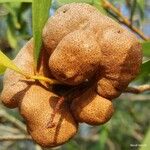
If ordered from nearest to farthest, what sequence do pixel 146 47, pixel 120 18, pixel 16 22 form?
pixel 146 47
pixel 120 18
pixel 16 22

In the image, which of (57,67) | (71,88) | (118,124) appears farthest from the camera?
(118,124)

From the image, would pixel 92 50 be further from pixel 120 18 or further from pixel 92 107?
pixel 120 18

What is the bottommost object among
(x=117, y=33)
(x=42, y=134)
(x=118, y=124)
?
(x=118, y=124)

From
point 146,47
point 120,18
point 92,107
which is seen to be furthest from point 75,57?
point 120,18

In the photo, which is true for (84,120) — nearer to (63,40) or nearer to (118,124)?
(63,40)

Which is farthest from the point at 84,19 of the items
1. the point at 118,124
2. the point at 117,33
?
the point at 118,124

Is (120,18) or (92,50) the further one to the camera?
(120,18)

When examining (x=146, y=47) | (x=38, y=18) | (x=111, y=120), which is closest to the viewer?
(x=38, y=18)
